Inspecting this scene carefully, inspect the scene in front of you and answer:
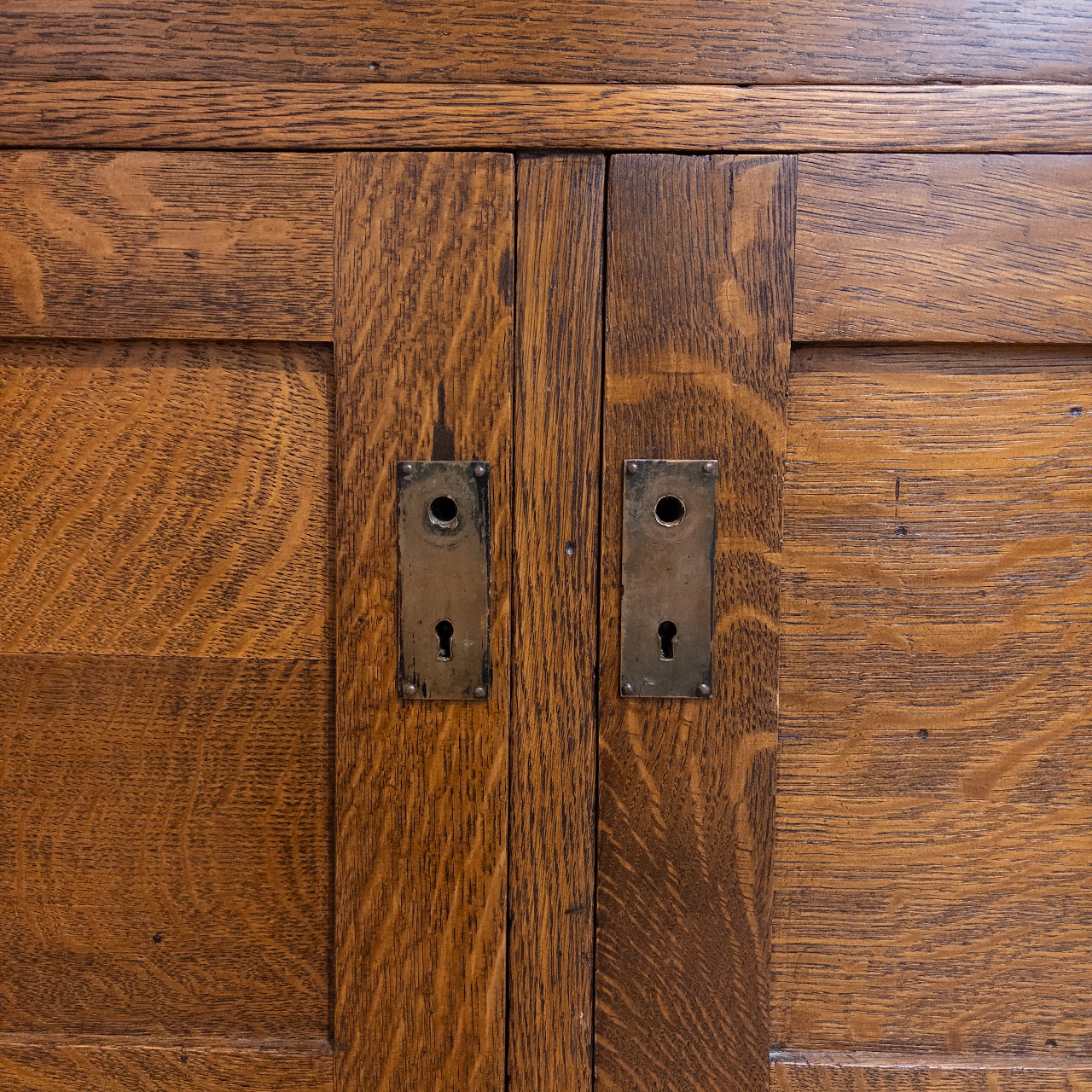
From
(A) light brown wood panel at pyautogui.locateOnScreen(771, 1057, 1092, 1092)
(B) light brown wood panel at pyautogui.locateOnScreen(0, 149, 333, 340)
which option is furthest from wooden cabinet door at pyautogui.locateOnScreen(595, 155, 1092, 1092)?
(B) light brown wood panel at pyautogui.locateOnScreen(0, 149, 333, 340)

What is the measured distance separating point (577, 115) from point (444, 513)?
0.23 meters

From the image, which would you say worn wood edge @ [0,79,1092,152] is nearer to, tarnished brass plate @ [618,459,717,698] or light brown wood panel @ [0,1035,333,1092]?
tarnished brass plate @ [618,459,717,698]

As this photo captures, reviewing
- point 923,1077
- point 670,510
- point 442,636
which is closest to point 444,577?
point 442,636

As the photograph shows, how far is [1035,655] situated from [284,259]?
493 millimetres

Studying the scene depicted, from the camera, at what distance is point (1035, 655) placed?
1.70ft

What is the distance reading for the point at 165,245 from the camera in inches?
20.0

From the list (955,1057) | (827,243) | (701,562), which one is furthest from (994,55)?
(955,1057)

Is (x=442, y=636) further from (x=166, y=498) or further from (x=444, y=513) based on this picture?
(x=166, y=498)

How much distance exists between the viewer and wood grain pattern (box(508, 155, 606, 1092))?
50cm

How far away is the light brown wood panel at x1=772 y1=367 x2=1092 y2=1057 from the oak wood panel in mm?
170

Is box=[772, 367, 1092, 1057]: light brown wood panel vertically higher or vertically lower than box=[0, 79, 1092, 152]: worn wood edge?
lower

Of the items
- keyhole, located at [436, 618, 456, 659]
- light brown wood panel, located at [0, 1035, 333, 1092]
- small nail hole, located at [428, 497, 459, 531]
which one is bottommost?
light brown wood panel, located at [0, 1035, 333, 1092]

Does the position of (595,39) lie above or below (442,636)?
above

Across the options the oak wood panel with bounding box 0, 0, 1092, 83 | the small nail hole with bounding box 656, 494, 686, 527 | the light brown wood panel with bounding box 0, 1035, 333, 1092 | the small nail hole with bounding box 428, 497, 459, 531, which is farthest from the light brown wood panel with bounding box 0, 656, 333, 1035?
the oak wood panel with bounding box 0, 0, 1092, 83
